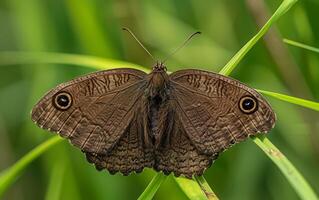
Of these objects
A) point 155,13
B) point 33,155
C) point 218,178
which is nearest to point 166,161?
point 33,155

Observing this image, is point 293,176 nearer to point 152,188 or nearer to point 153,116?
point 152,188

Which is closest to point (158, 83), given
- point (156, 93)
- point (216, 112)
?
point (156, 93)

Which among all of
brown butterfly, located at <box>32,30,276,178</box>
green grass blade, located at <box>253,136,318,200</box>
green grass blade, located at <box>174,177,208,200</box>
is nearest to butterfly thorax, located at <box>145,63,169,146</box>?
brown butterfly, located at <box>32,30,276,178</box>

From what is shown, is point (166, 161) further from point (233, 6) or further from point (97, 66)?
→ point (233, 6)

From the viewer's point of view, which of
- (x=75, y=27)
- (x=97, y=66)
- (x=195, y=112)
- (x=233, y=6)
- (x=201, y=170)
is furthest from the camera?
(x=233, y=6)

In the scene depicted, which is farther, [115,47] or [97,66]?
[115,47]

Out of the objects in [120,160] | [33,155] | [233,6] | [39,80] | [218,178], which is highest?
[233,6]

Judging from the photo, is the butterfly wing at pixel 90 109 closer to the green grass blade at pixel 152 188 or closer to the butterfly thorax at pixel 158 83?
the butterfly thorax at pixel 158 83

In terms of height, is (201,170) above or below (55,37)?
below
